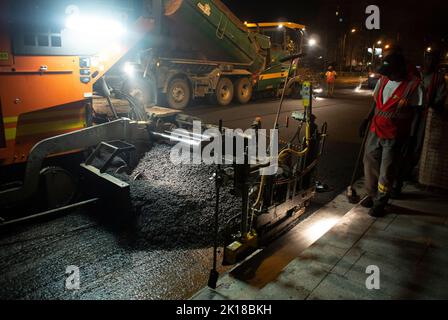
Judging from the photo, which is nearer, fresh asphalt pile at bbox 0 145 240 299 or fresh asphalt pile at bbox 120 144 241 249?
fresh asphalt pile at bbox 0 145 240 299

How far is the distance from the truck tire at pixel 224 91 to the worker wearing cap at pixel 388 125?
9643 millimetres

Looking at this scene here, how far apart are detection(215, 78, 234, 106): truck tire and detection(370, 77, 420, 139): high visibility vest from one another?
9794 millimetres

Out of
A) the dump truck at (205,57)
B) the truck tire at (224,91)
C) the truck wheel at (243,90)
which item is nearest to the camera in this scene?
the dump truck at (205,57)

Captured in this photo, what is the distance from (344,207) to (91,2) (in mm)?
3994

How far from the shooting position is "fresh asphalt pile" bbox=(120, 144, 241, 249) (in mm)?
3814

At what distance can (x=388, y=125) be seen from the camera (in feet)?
13.3

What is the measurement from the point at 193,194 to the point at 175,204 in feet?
1.15

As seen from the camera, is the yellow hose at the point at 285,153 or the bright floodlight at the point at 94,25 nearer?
the yellow hose at the point at 285,153

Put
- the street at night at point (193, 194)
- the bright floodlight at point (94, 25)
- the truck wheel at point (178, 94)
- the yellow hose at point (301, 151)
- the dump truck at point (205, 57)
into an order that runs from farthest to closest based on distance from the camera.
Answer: the truck wheel at point (178, 94) < the dump truck at point (205, 57) < the bright floodlight at point (94, 25) < the yellow hose at point (301, 151) < the street at night at point (193, 194)

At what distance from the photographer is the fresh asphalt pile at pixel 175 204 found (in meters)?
3.81

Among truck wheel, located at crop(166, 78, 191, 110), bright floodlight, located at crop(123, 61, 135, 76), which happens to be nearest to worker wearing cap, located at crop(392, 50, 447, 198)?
bright floodlight, located at crop(123, 61, 135, 76)

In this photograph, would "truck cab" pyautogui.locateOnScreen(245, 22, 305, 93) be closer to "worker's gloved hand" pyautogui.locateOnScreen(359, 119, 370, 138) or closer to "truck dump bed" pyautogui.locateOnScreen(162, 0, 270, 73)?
"truck dump bed" pyautogui.locateOnScreen(162, 0, 270, 73)

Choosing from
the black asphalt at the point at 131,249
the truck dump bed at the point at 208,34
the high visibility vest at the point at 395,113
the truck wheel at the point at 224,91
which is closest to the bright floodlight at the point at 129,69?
the truck dump bed at the point at 208,34

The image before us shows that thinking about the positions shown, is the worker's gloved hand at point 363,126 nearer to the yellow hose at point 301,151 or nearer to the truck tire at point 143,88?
the yellow hose at point 301,151
